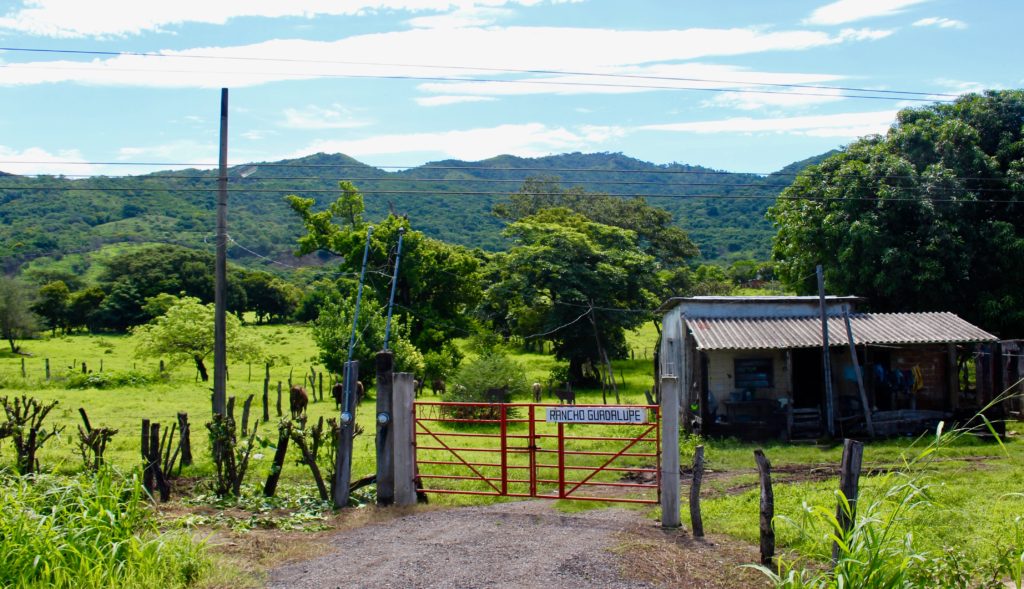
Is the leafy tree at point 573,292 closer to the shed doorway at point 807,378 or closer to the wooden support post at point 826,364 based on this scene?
the shed doorway at point 807,378

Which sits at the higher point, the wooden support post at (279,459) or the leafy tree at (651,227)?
the leafy tree at (651,227)

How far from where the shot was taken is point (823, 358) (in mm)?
21781

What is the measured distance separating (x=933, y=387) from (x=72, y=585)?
2167cm

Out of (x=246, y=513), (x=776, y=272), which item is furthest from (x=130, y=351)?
(x=246, y=513)

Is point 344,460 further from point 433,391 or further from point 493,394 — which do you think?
point 433,391

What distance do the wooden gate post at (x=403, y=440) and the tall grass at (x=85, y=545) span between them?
384 centimetres

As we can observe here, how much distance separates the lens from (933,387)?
892 inches

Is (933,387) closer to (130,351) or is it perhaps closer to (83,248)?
(130,351)

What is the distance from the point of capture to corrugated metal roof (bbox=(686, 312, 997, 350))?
67.2 ft

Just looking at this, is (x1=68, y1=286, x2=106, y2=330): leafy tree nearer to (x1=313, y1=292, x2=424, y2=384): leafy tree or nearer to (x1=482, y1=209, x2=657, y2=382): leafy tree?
(x1=313, y1=292, x2=424, y2=384): leafy tree

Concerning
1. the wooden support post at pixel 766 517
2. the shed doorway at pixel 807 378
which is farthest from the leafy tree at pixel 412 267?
the wooden support post at pixel 766 517

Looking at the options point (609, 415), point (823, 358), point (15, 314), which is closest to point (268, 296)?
point (15, 314)

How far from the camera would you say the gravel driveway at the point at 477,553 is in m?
8.82

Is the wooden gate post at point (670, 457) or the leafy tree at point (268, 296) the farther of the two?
the leafy tree at point (268, 296)
